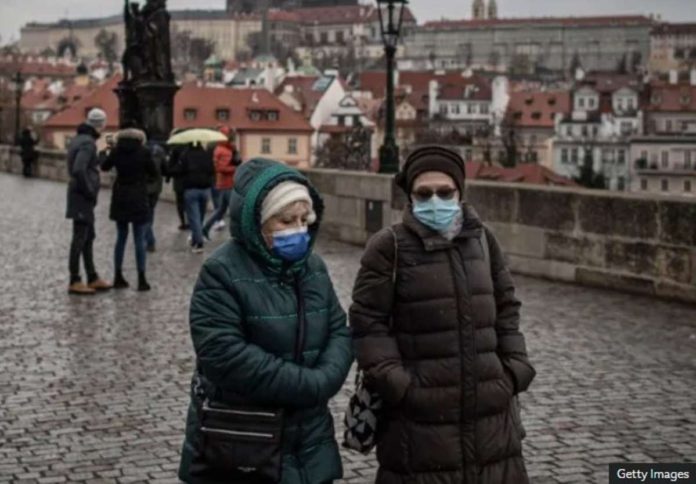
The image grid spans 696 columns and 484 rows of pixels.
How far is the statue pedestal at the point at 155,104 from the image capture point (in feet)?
78.9

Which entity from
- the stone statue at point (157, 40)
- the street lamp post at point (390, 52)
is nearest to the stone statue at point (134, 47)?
the stone statue at point (157, 40)

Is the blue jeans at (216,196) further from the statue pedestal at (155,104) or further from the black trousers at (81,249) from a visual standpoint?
the statue pedestal at (155,104)

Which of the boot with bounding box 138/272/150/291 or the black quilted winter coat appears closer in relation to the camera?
the black quilted winter coat

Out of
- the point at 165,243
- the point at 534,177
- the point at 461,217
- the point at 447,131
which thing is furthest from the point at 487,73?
the point at 461,217

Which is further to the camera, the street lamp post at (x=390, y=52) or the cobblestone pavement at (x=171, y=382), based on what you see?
the street lamp post at (x=390, y=52)

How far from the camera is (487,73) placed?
574ft

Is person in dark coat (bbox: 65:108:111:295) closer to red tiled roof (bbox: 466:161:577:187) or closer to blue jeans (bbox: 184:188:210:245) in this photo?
blue jeans (bbox: 184:188:210:245)

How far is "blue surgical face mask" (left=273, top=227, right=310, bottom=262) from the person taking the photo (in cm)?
380

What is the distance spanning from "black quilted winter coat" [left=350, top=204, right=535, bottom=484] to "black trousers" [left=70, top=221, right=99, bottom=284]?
23.9ft

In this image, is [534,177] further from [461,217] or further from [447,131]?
[447,131]

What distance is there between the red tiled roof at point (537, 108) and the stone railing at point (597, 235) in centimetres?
10227

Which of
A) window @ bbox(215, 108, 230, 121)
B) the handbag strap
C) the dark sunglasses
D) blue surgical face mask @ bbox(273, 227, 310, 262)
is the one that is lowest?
window @ bbox(215, 108, 230, 121)

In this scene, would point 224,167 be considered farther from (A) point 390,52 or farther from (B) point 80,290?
(B) point 80,290

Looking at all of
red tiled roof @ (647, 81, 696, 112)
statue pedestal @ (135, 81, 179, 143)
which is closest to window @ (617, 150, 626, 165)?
red tiled roof @ (647, 81, 696, 112)
